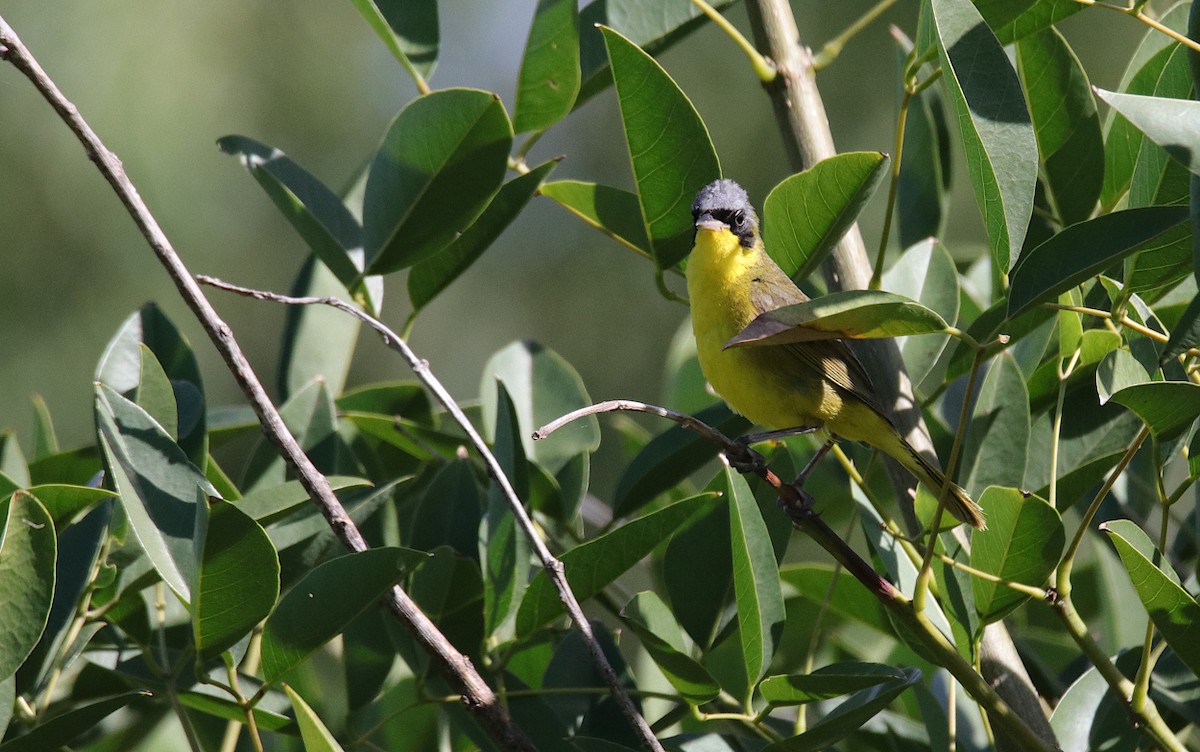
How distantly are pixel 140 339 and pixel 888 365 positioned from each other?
1.40 metres

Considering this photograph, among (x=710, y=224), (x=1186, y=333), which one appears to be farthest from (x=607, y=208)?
(x=1186, y=333)

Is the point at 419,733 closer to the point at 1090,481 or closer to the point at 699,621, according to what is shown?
the point at 699,621

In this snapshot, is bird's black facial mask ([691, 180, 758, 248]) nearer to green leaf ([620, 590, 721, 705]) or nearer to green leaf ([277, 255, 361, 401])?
green leaf ([277, 255, 361, 401])

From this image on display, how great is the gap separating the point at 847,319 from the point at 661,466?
772 millimetres

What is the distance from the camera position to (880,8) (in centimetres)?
206

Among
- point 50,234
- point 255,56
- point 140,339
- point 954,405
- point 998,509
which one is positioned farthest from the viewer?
point 255,56

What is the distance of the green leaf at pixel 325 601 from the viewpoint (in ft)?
4.97

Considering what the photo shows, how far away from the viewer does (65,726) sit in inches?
63.4

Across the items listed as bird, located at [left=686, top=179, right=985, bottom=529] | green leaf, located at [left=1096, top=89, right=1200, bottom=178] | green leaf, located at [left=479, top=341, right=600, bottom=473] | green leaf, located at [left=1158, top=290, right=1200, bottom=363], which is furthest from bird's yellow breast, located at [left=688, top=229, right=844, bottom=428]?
green leaf, located at [left=1096, top=89, right=1200, bottom=178]

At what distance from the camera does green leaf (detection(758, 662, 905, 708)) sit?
1469mm

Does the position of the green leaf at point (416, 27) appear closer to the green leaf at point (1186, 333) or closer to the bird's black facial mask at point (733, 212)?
the bird's black facial mask at point (733, 212)

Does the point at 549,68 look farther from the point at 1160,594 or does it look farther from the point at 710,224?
the point at 1160,594

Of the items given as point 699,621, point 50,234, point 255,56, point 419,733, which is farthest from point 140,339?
point 255,56

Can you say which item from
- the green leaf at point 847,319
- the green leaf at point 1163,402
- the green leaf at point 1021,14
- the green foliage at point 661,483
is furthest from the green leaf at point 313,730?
the green leaf at point 1021,14
